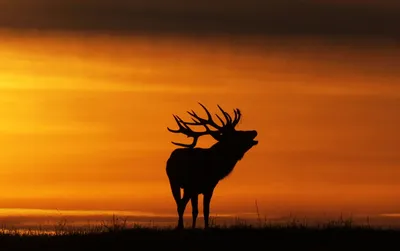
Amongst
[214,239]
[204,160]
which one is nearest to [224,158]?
[204,160]

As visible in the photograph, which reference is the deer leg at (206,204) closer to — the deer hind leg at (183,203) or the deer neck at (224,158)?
the deer hind leg at (183,203)

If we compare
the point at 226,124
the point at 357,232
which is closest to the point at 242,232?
the point at 357,232

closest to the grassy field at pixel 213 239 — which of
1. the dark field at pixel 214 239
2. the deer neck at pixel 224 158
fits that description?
the dark field at pixel 214 239

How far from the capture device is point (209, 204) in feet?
100

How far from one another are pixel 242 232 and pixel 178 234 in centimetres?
143

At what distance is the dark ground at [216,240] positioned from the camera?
87.6 ft

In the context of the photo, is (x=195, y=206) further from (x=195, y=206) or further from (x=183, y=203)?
(x=183, y=203)

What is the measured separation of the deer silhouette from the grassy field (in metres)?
2.46

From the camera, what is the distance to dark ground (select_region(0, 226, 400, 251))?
26.7 m

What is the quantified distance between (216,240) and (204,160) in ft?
15.0

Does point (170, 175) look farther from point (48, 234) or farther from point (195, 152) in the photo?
point (48, 234)

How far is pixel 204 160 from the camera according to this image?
31297 millimetres

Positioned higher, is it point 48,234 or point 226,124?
point 226,124

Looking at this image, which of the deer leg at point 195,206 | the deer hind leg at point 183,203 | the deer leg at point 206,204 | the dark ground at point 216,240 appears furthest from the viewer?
the deer hind leg at point 183,203
